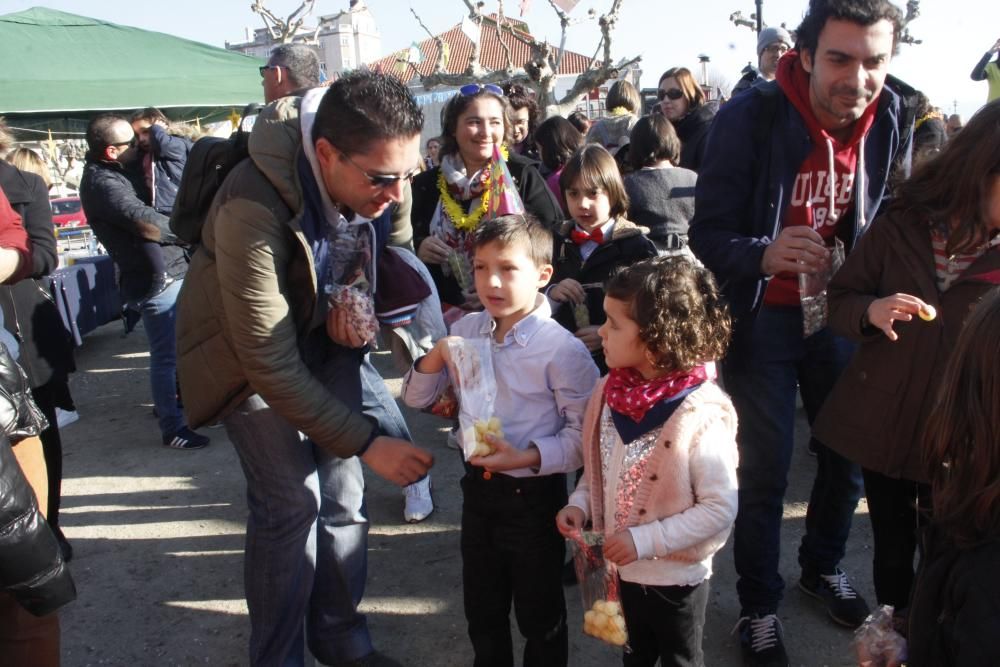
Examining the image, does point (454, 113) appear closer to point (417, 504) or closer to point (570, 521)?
point (417, 504)

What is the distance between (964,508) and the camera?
Result: 1.32 m

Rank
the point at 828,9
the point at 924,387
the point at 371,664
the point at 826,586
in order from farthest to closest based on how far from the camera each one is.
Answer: the point at 826,586, the point at 371,664, the point at 828,9, the point at 924,387

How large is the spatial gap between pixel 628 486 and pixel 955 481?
2.63 ft

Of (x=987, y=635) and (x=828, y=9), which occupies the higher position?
(x=828, y=9)

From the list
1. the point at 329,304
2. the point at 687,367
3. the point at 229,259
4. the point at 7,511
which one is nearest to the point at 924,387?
the point at 687,367

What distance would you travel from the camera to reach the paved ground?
2793mm

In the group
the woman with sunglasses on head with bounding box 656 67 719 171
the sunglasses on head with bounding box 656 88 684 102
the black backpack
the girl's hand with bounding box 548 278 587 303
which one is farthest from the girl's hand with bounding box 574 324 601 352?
the sunglasses on head with bounding box 656 88 684 102

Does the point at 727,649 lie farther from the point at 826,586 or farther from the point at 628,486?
the point at 628,486

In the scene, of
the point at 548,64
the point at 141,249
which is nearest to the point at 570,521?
the point at 141,249

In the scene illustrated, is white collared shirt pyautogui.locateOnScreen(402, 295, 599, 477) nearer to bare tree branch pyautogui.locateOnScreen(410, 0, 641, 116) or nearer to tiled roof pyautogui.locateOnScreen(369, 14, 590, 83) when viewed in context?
bare tree branch pyautogui.locateOnScreen(410, 0, 641, 116)

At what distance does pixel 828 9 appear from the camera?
229 cm

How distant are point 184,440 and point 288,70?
7.93 ft

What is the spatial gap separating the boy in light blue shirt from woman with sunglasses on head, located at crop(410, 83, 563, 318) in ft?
3.97

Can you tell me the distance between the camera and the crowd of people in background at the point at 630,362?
195 cm
